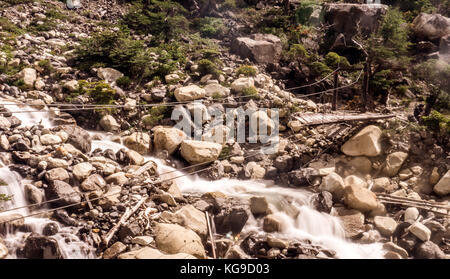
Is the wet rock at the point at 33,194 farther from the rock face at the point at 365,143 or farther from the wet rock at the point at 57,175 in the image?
the rock face at the point at 365,143

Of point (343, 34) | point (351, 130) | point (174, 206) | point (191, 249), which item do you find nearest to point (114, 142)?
point (174, 206)

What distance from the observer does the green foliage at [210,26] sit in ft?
47.3

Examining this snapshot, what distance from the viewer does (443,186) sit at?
6027 mm

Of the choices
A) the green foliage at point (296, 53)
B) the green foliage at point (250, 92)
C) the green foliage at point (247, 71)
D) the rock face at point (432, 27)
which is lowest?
the green foliage at point (250, 92)

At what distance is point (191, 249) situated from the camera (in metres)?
4.09

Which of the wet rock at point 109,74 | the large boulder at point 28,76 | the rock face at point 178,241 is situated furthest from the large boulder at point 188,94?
the rock face at point 178,241

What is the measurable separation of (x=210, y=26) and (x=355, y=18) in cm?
694

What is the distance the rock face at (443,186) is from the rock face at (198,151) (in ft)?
15.3

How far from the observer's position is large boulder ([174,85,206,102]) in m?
8.02

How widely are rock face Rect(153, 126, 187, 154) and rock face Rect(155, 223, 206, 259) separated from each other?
2.81 meters

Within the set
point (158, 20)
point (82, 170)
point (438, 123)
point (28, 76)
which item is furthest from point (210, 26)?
point (82, 170)

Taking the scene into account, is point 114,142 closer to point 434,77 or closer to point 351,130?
point 351,130

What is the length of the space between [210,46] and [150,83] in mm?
4202

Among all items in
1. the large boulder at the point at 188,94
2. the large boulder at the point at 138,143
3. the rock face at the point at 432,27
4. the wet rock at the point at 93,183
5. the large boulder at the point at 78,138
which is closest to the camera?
the wet rock at the point at 93,183
